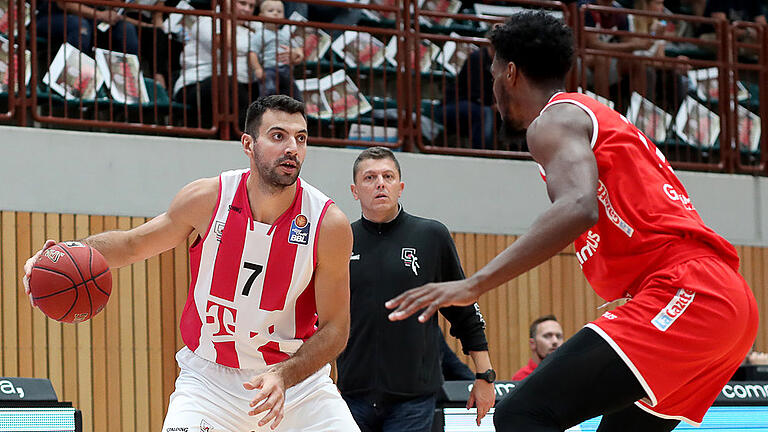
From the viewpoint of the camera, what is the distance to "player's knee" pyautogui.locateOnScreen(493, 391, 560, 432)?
338 cm

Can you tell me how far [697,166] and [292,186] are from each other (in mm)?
6239

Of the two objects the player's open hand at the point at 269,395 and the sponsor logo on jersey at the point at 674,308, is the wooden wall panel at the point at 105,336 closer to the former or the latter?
the player's open hand at the point at 269,395

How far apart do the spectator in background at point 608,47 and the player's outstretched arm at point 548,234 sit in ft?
22.1

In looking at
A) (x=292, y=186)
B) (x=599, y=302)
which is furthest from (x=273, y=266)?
(x=599, y=302)

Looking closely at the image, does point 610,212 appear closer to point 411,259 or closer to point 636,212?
point 636,212

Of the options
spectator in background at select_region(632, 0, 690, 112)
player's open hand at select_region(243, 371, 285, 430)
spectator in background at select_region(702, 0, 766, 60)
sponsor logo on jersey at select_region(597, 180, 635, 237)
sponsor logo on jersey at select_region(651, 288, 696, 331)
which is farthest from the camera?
spectator in background at select_region(702, 0, 766, 60)

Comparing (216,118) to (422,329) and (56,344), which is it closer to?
(56,344)

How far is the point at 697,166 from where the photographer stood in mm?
10258

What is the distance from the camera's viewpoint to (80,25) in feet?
26.9

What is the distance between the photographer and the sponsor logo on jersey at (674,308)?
348 centimetres

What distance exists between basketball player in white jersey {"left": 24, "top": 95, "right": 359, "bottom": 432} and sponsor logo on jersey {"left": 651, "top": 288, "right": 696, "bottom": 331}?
65.3 inches

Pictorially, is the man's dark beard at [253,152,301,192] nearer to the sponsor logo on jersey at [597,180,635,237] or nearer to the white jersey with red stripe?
the white jersey with red stripe

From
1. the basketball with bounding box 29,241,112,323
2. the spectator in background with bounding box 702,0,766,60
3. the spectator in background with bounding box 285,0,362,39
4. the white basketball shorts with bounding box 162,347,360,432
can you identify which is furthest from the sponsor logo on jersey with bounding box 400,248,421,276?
the spectator in background with bounding box 702,0,766,60

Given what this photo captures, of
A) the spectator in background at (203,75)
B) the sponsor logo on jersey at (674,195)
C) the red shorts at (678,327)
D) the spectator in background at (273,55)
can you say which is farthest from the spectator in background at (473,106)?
the red shorts at (678,327)
